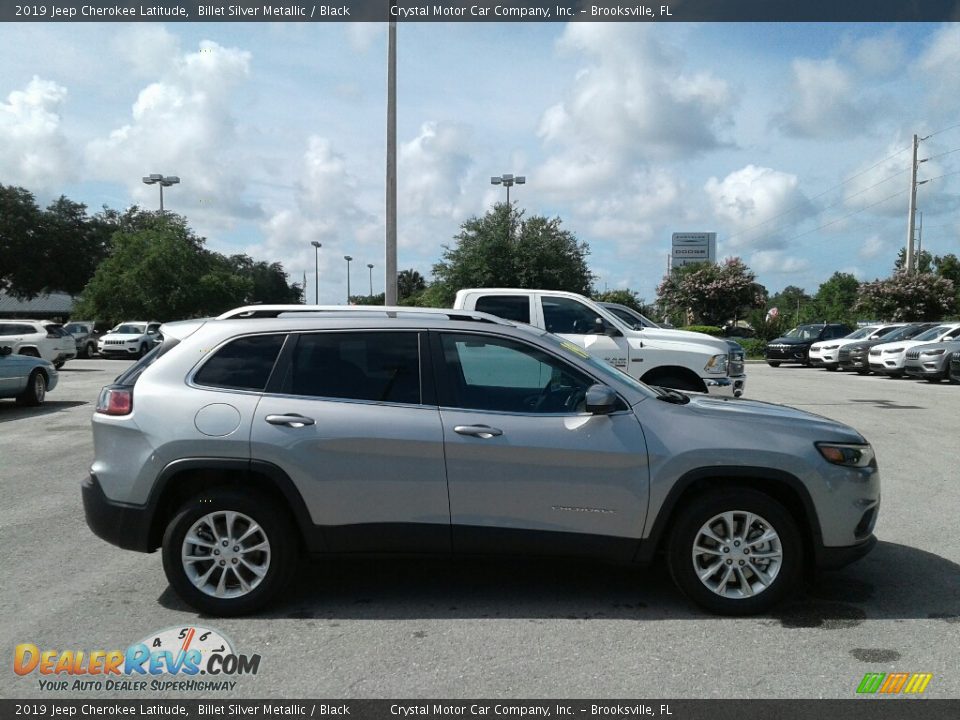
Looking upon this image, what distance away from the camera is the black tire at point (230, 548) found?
446cm

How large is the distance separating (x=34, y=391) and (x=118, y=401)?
11438 millimetres

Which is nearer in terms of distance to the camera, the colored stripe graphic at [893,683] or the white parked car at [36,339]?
the colored stripe graphic at [893,683]

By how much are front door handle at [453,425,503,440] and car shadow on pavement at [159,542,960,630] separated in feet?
2.60

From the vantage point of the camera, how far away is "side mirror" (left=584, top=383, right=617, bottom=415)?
4.40 m

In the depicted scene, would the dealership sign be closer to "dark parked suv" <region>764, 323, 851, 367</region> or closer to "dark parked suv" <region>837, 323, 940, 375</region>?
"dark parked suv" <region>764, 323, 851, 367</region>

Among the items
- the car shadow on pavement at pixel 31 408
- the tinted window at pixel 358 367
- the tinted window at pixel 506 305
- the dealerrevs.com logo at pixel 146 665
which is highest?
the tinted window at pixel 506 305

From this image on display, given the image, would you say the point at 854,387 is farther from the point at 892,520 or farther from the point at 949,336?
the point at 892,520

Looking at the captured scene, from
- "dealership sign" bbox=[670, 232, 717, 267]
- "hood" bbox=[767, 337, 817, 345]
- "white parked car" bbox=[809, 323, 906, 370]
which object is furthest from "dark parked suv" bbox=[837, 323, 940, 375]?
"dealership sign" bbox=[670, 232, 717, 267]

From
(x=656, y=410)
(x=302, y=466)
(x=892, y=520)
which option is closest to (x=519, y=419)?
(x=656, y=410)

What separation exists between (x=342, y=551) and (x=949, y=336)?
23114 millimetres

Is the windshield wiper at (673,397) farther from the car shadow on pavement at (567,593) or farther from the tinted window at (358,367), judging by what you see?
the tinted window at (358,367)

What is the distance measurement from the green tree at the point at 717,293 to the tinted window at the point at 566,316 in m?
32.7

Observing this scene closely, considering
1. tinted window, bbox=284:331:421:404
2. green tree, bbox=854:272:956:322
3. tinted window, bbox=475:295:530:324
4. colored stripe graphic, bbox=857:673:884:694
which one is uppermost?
green tree, bbox=854:272:956:322

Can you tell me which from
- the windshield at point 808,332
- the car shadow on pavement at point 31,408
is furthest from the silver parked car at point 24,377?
the windshield at point 808,332
